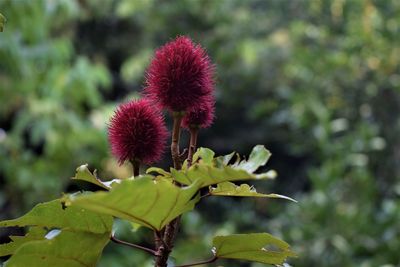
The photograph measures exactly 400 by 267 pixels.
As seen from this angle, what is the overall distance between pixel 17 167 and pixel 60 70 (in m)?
0.64

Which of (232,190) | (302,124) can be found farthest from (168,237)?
(302,124)

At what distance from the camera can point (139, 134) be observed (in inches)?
26.5

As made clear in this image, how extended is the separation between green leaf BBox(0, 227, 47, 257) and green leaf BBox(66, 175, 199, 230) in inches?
6.1

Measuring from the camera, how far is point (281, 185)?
202 inches

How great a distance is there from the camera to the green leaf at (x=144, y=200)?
481mm

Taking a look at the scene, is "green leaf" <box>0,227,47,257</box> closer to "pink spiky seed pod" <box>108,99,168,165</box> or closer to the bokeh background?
"pink spiky seed pod" <box>108,99,168,165</box>

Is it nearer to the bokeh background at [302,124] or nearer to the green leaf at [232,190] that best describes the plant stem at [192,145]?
the green leaf at [232,190]

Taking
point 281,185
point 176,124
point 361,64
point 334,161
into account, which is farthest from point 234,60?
point 176,124

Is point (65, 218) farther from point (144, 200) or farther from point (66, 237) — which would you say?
point (144, 200)

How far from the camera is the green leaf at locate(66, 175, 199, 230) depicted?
1.58 feet

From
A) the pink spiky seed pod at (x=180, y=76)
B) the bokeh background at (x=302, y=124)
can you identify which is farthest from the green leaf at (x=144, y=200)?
the bokeh background at (x=302, y=124)

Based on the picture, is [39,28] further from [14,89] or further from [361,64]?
[361,64]

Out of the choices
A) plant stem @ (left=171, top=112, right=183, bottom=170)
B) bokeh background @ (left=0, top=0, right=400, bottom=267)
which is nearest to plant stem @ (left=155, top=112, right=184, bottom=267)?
plant stem @ (left=171, top=112, right=183, bottom=170)

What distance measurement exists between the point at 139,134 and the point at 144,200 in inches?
6.6
